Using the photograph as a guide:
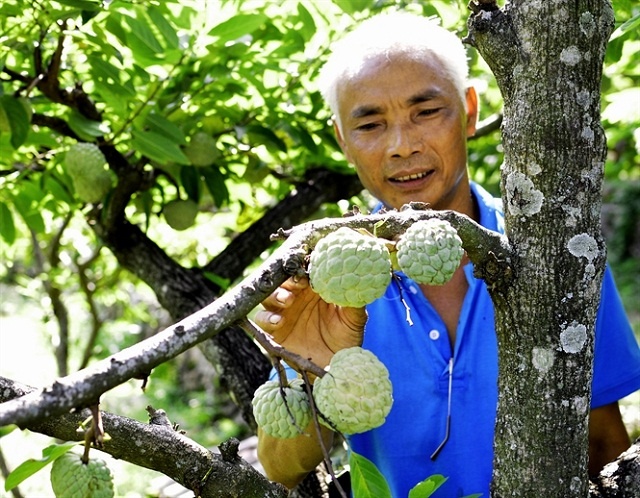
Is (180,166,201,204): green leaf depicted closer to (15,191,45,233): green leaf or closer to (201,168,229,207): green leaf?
(201,168,229,207): green leaf

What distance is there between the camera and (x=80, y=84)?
7.32ft

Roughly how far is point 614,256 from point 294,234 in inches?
499

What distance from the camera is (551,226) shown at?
3.92ft

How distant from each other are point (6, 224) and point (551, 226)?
6.63ft

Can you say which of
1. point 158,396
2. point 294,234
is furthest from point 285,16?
point 158,396


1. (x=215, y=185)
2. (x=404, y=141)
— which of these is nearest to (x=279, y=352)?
(x=404, y=141)

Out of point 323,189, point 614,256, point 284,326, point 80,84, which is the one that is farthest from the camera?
point 614,256

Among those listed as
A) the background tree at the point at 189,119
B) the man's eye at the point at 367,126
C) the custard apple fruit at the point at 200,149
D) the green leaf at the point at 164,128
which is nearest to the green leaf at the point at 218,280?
the background tree at the point at 189,119

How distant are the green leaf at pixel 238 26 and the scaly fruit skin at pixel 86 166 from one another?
52 centimetres

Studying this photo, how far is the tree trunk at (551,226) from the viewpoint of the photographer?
1.19 meters

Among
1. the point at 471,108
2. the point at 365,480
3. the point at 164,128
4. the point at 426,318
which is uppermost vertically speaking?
the point at 164,128

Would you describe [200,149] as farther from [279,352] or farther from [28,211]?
[279,352]

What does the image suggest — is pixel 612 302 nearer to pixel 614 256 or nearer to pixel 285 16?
pixel 285 16

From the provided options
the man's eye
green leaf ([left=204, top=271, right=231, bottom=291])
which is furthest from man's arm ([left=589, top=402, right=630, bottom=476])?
green leaf ([left=204, top=271, right=231, bottom=291])
